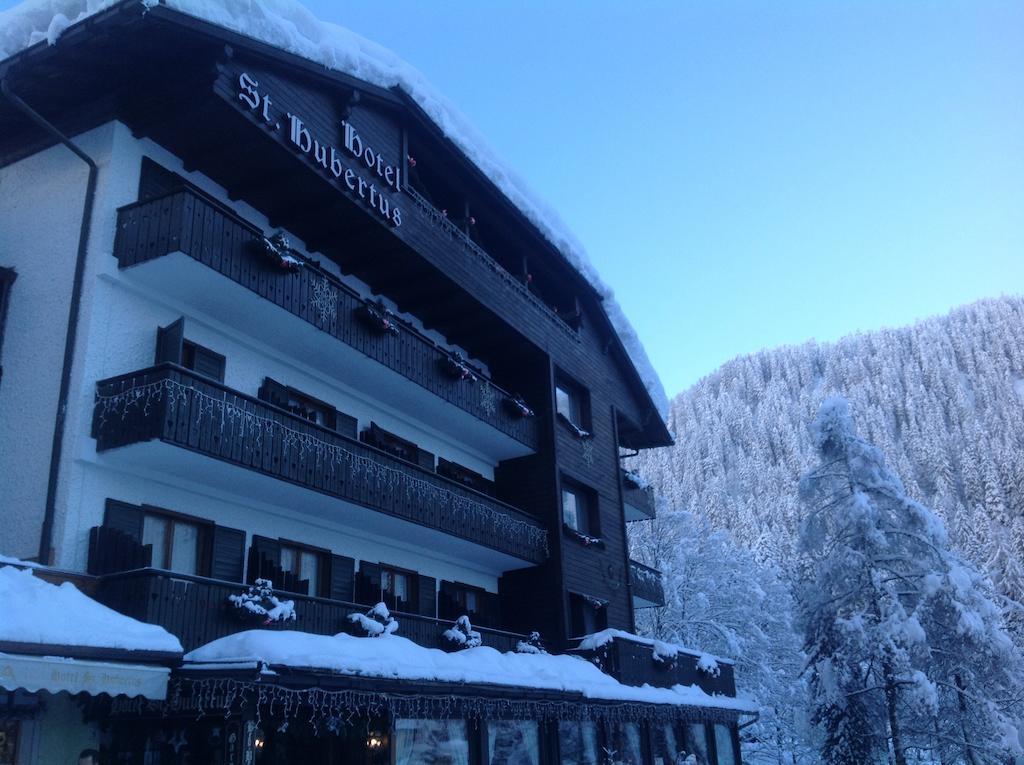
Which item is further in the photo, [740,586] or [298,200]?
[740,586]

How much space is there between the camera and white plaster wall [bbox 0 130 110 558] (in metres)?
14.8

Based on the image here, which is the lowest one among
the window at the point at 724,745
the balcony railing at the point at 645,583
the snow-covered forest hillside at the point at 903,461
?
the window at the point at 724,745

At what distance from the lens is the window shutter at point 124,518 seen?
1477cm

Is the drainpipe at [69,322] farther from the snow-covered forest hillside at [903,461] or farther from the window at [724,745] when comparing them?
the snow-covered forest hillside at [903,461]

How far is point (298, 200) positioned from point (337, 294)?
219cm

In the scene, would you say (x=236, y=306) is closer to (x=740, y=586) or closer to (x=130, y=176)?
(x=130, y=176)

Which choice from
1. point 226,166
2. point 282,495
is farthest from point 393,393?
point 226,166

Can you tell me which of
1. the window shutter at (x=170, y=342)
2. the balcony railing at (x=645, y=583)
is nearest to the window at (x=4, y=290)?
the window shutter at (x=170, y=342)

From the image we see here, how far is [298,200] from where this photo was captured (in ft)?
65.5

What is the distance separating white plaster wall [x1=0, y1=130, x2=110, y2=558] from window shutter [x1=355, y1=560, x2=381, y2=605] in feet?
25.3

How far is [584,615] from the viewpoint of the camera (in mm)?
27797

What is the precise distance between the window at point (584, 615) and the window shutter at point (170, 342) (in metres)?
14.7

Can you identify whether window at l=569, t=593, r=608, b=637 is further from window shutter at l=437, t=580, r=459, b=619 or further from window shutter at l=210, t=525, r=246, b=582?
window shutter at l=210, t=525, r=246, b=582

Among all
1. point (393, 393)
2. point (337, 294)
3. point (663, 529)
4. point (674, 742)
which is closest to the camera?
point (337, 294)
